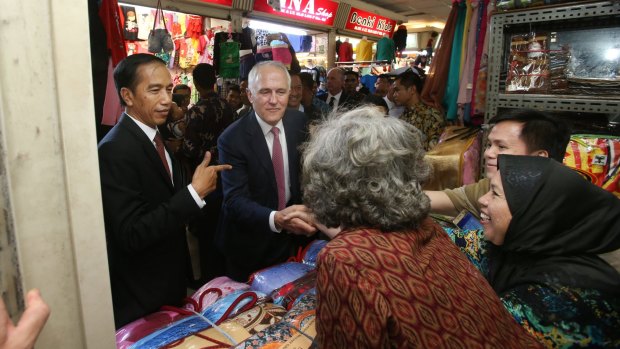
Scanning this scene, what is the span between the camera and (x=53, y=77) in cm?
62

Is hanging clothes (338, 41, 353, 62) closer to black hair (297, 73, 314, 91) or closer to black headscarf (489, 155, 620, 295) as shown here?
black hair (297, 73, 314, 91)

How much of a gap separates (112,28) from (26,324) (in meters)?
2.83

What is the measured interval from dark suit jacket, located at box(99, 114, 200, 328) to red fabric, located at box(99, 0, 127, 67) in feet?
5.23

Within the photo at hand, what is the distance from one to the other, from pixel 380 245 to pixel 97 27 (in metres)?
2.47

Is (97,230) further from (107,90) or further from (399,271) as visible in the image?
(107,90)

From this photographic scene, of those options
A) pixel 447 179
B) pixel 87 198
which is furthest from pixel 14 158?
pixel 447 179

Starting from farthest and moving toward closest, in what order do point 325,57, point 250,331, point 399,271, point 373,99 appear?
1. point 325,57
2. point 373,99
3. point 250,331
4. point 399,271

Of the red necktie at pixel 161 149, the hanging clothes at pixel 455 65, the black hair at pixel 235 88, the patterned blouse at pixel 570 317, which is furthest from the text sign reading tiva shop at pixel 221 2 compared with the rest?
the patterned blouse at pixel 570 317

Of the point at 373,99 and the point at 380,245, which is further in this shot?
the point at 373,99

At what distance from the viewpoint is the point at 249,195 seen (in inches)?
86.1

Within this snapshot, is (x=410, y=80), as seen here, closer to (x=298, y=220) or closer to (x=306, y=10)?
(x=298, y=220)

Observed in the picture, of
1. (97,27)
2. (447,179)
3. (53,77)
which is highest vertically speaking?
(97,27)

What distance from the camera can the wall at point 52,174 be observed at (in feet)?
1.89

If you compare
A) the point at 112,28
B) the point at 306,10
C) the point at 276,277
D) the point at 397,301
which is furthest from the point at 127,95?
the point at 306,10
